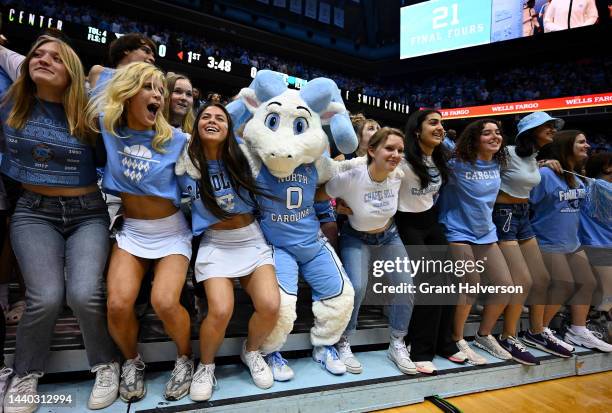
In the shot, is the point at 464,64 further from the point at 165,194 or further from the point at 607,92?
the point at 165,194

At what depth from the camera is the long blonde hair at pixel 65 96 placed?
1.53 metres

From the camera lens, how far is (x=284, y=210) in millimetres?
1857

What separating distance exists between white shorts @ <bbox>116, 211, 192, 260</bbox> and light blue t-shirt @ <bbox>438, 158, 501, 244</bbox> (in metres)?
1.60

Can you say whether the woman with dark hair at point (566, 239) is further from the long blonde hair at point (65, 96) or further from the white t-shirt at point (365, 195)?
the long blonde hair at point (65, 96)

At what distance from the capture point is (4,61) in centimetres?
165

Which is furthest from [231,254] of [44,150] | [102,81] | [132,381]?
[102,81]

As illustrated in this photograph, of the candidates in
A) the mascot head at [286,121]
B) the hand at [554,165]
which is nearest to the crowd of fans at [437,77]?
the mascot head at [286,121]

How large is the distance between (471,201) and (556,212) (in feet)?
2.81

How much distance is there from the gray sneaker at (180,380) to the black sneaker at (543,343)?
2315 mm

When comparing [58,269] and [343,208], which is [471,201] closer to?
[343,208]

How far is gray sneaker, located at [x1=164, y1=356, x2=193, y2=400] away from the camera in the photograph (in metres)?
1.52

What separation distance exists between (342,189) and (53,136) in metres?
1.38

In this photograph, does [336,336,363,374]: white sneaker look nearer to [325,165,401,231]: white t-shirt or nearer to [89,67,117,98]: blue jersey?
[325,165,401,231]: white t-shirt

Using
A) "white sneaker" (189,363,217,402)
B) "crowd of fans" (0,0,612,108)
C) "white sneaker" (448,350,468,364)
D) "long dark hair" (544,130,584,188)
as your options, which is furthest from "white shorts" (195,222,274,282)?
"crowd of fans" (0,0,612,108)
